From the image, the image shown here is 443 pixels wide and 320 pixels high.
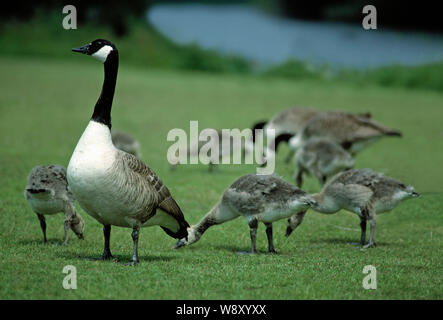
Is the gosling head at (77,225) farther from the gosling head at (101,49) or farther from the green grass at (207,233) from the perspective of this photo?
the gosling head at (101,49)

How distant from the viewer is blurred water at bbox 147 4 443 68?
36.1 metres

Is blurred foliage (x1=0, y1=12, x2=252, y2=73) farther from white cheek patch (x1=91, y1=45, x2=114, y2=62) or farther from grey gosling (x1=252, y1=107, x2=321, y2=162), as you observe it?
white cheek patch (x1=91, y1=45, x2=114, y2=62)

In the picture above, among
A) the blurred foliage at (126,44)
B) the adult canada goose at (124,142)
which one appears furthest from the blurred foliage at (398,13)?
the adult canada goose at (124,142)

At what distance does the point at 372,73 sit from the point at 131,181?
1069 inches

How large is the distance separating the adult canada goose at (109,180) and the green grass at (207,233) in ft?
1.69

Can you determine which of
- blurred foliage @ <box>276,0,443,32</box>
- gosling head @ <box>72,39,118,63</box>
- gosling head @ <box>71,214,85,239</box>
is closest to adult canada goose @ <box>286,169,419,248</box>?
gosling head @ <box>71,214,85,239</box>

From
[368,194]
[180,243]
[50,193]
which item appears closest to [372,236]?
[368,194]

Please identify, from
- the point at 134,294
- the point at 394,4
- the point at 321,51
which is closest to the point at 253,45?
the point at 321,51

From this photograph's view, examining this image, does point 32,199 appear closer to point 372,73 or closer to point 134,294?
point 134,294

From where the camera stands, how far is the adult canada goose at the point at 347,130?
12.6 meters

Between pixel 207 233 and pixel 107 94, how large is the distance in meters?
2.90

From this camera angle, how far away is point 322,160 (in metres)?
11.3
